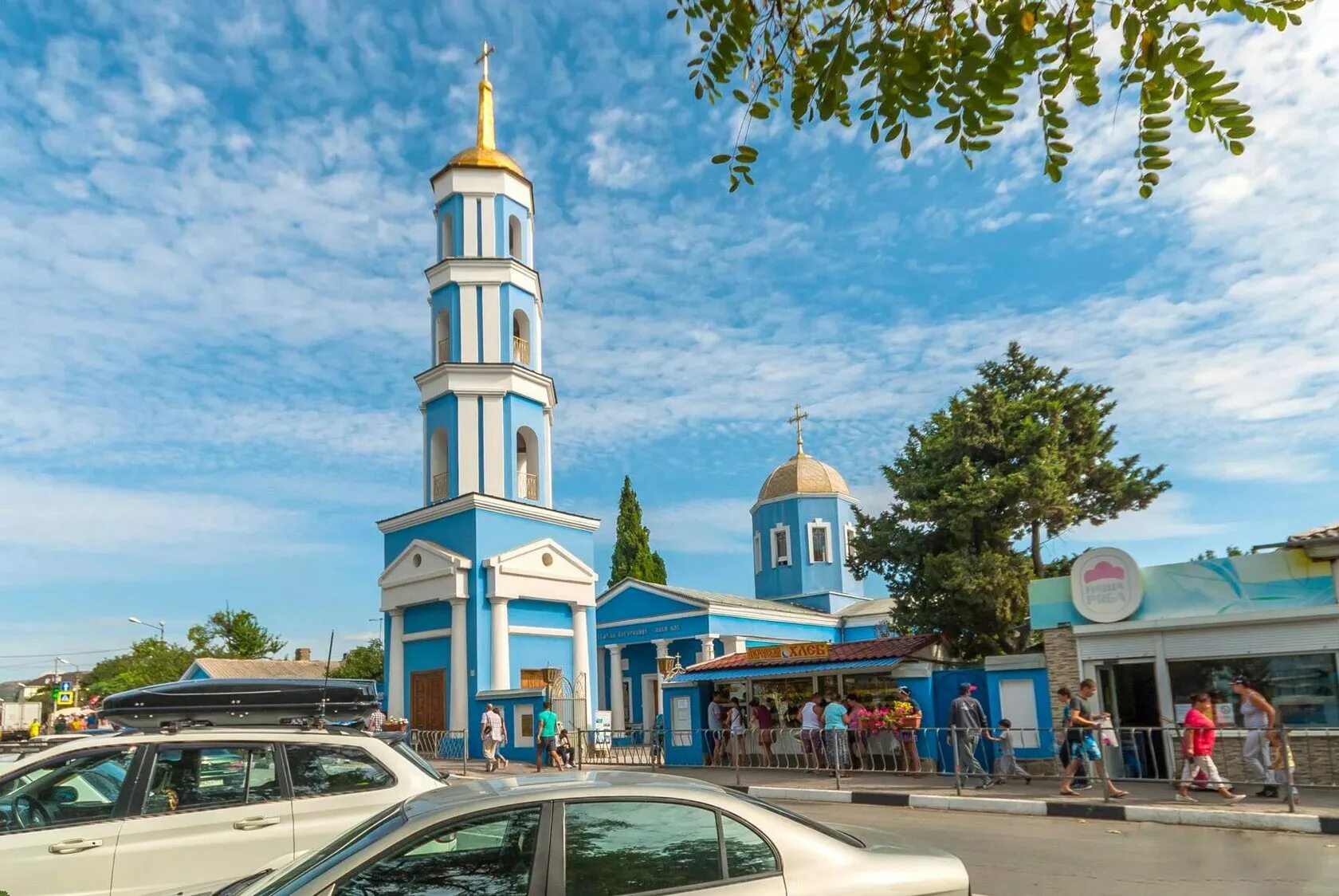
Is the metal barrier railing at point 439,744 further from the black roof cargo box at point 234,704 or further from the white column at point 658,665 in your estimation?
the black roof cargo box at point 234,704

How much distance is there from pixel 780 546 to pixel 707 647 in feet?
39.9

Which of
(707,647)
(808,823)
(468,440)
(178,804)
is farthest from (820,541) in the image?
(808,823)

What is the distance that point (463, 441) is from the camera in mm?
31031

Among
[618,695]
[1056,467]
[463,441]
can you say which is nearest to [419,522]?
[463,441]

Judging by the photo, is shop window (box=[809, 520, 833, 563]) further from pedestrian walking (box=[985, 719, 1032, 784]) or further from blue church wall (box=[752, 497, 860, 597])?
pedestrian walking (box=[985, 719, 1032, 784])

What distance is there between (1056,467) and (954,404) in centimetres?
306

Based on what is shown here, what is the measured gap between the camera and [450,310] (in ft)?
106

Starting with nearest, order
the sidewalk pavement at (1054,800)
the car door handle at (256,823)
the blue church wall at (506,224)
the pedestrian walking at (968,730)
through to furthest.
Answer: the car door handle at (256,823) < the sidewalk pavement at (1054,800) < the pedestrian walking at (968,730) < the blue church wall at (506,224)

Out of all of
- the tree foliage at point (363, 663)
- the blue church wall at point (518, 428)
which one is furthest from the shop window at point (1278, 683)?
the tree foliage at point (363, 663)

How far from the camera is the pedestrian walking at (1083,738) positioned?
50.2 feet

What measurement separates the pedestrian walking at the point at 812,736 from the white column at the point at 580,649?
10.8 metres

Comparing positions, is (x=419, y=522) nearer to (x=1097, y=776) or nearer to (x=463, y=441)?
(x=463, y=441)

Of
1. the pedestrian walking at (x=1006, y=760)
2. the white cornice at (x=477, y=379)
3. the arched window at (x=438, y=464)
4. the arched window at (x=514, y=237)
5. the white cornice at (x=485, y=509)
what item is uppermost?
the arched window at (x=514, y=237)

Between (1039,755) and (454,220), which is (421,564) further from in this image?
(1039,755)
